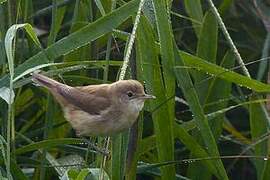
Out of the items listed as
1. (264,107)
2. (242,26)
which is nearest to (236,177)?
(242,26)

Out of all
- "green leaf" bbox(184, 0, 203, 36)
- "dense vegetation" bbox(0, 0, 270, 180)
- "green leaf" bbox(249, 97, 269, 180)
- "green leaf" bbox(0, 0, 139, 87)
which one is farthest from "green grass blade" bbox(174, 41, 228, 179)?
"green leaf" bbox(184, 0, 203, 36)

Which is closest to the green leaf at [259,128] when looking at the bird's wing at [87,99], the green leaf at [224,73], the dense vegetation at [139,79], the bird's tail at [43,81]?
the dense vegetation at [139,79]

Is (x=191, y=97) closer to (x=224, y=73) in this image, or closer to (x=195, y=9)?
(x=224, y=73)

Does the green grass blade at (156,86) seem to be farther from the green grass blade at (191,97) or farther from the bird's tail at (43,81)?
the bird's tail at (43,81)

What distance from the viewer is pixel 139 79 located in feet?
6.90

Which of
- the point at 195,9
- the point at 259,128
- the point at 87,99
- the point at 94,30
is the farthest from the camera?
the point at 195,9

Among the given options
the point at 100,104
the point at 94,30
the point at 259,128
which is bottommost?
the point at 259,128

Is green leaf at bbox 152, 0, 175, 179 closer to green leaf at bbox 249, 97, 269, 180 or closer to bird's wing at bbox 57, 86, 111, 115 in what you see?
bird's wing at bbox 57, 86, 111, 115

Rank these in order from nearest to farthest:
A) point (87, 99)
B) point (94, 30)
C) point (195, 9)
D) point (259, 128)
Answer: point (94, 30)
point (87, 99)
point (259, 128)
point (195, 9)

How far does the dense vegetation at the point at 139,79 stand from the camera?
6.24 feet

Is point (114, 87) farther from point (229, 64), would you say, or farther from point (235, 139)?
point (235, 139)

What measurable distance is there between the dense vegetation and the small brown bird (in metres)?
0.03

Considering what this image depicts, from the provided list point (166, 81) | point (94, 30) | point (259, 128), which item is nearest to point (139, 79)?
point (166, 81)

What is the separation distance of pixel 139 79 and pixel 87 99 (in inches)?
6.6
